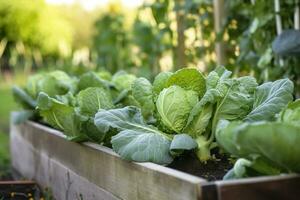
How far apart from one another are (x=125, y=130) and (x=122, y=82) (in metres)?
1.49

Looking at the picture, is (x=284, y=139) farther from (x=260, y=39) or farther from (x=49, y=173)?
(x=260, y=39)

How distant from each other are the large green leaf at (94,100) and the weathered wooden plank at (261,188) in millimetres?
1198

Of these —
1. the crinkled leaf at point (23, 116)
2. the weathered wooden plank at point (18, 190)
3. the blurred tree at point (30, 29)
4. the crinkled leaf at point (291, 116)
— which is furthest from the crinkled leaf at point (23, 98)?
the blurred tree at point (30, 29)

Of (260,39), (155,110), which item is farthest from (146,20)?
(155,110)

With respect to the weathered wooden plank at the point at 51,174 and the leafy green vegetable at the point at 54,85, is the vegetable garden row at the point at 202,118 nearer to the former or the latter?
the weathered wooden plank at the point at 51,174

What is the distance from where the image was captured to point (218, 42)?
15.2 feet

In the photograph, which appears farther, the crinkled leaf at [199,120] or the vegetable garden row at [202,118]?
the crinkled leaf at [199,120]

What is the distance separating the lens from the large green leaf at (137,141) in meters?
2.06

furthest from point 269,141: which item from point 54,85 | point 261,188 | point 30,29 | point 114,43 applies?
point 30,29

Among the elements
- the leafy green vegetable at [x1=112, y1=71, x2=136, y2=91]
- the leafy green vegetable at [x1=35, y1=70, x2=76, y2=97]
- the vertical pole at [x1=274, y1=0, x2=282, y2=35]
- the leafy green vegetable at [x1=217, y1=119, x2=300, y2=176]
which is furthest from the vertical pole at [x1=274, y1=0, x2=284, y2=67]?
the leafy green vegetable at [x1=217, y1=119, x2=300, y2=176]

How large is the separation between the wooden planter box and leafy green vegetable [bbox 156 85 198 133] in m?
0.25

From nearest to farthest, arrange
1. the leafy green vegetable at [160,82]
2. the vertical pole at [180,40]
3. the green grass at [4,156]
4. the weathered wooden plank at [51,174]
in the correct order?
the leafy green vegetable at [160,82] → the weathered wooden plank at [51,174] → the green grass at [4,156] → the vertical pole at [180,40]

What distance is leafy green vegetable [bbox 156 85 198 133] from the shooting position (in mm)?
2188

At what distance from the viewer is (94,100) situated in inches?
107
